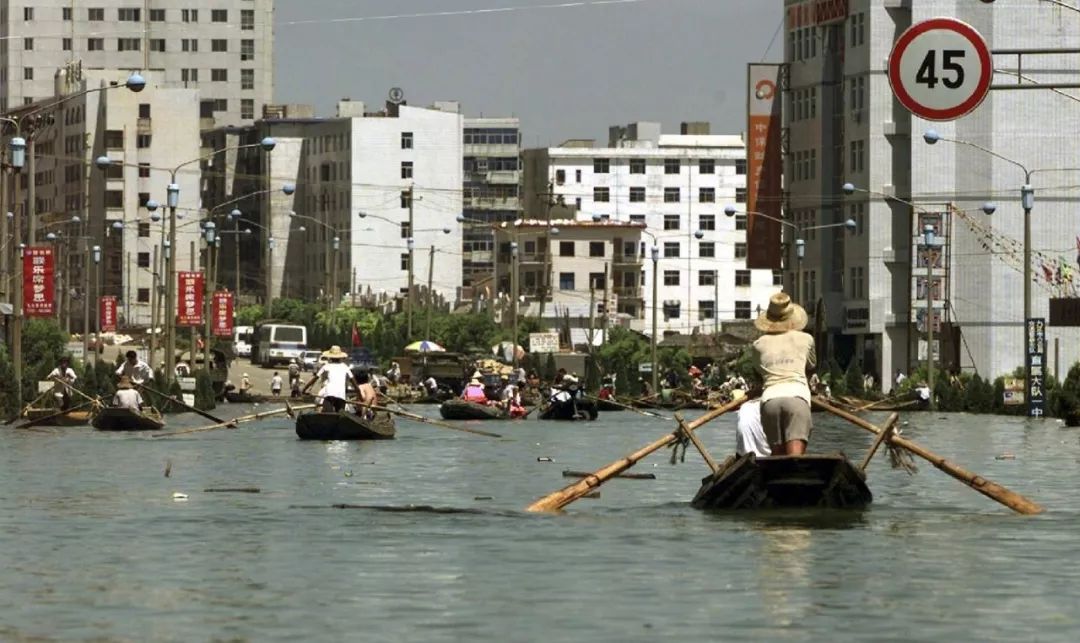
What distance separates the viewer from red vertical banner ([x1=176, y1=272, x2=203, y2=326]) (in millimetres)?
105125

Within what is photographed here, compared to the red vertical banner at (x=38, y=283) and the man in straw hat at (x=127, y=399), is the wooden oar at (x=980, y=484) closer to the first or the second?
the man in straw hat at (x=127, y=399)

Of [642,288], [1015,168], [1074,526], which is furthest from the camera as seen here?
[642,288]

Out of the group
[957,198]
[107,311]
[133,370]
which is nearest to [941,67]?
[133,370]

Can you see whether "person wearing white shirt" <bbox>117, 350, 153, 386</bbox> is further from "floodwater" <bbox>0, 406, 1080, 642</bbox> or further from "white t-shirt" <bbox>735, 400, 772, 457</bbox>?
"white t-shirt" <bbox>735, 400, 772, 457</bbox>

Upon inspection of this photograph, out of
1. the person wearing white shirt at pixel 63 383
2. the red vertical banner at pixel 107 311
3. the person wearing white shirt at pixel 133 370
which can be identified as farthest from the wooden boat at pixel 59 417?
the red vertical banner at pixel 107 311

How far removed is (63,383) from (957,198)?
5639 centimetres

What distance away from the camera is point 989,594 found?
73.7 feet

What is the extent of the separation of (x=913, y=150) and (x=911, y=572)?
89.8m

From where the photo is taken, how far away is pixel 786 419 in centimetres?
→ 2880

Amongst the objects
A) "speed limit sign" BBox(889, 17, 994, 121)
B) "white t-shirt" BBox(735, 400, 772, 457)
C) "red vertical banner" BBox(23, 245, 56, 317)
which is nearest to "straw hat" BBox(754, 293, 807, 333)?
"white t-shirt" BBox(735, 400, 772, 457)

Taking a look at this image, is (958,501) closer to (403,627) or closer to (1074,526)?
(1074,526)

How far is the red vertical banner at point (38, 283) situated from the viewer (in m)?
76.4

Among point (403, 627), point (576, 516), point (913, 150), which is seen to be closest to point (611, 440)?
point (576, 516)

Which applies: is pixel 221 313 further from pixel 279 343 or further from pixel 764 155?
pixel 764 155
